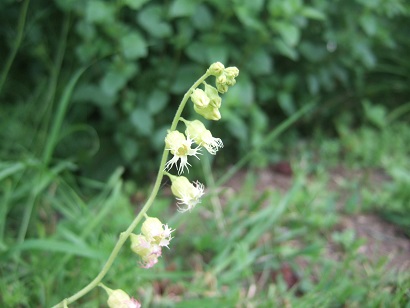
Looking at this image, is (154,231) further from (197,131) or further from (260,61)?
(260,61)

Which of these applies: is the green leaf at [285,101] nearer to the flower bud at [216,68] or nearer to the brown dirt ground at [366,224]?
the brown dirt ground at [366,224]

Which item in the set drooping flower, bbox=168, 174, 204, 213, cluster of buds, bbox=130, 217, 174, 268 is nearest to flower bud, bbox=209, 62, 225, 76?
drooping flower, bbox=168, 174, 204, 213

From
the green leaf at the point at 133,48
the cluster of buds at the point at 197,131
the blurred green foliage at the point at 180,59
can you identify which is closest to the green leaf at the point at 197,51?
the blurred green foliage at the point at 180,59

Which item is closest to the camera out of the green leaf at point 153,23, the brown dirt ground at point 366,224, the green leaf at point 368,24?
the brown dirt ground at point 366,224

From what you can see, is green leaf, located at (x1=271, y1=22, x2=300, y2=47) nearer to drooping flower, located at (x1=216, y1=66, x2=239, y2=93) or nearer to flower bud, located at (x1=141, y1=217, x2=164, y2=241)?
drooping flower, located at (x1=216, y1=66, x2=239, y2=93)

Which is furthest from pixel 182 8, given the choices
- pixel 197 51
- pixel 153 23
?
pixel 197 51

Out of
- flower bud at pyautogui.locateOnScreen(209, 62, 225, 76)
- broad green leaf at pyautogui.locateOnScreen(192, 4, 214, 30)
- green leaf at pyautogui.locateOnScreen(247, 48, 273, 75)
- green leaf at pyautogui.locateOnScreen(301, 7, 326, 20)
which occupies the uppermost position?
broad green leaf at pyautogui.locateOnScreen(192, 4, 214, 30)
